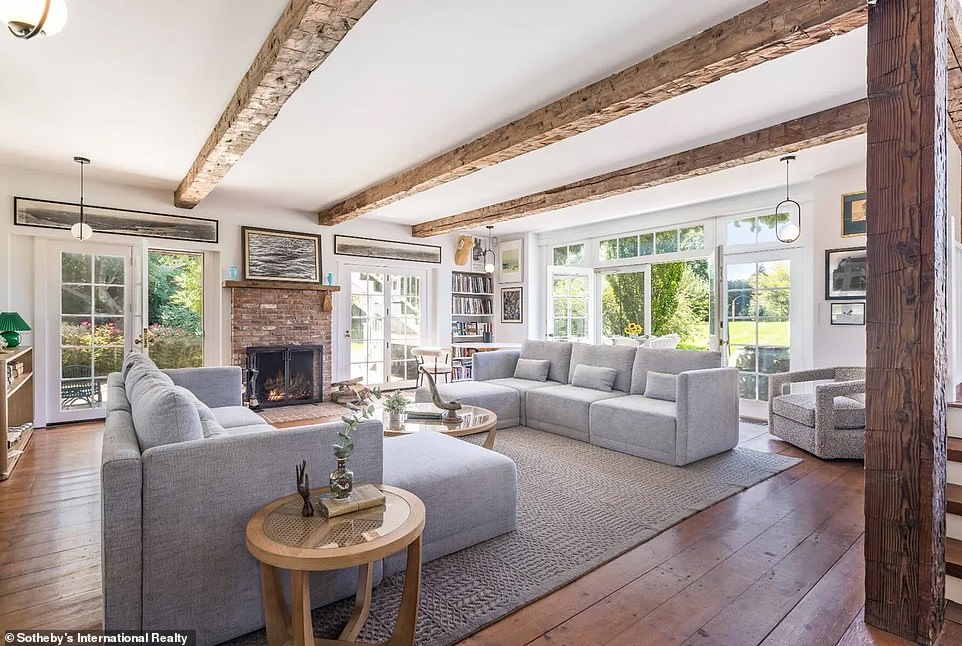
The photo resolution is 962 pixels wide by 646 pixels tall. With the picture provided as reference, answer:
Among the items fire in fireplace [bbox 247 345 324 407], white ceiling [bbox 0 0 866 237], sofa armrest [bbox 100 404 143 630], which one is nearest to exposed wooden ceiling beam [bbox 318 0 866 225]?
white ceiling [bbox 0 0 866 237]

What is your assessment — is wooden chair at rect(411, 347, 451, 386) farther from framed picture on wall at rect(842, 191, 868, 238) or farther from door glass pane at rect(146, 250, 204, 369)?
framed picture on wall at rect(842, 191, 868, 238)

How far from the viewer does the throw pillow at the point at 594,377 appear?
16.0ft

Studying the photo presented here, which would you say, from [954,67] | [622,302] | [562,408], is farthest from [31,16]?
[622,302]

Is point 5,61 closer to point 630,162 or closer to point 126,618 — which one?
point 126,618

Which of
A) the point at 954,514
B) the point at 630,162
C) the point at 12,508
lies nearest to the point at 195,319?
the point at 12,508

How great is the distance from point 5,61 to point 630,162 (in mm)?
4380

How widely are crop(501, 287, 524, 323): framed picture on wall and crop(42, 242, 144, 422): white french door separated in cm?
518

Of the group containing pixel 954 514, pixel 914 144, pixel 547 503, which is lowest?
pixel 547 503

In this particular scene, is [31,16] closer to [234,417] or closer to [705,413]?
[234,417]

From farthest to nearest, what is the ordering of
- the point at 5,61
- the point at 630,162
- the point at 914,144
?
the point at 630,162 → the point at 5,61 → the point at 914,144

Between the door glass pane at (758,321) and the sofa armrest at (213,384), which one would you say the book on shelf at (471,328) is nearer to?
the door glass pane at (758,321)

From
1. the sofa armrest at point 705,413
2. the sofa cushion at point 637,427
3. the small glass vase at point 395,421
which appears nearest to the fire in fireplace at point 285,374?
the small glass vase at point 395,421

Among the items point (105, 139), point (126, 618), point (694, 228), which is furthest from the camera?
point (694, 228)

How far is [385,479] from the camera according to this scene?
2.26 metres
